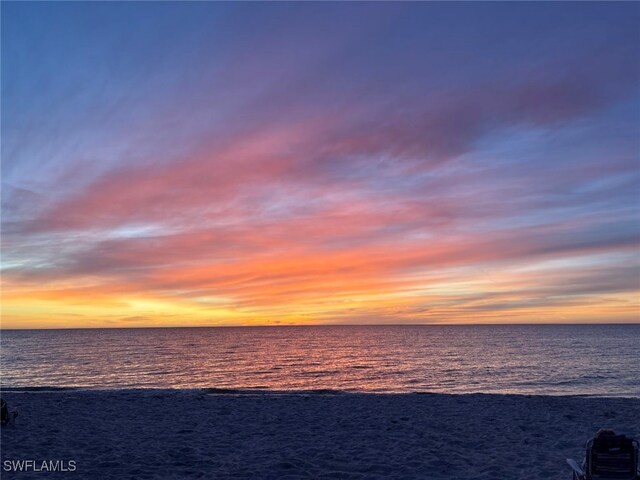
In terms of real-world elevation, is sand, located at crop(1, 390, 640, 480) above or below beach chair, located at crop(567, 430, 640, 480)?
below

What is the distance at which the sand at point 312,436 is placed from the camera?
384 inches

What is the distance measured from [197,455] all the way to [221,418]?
4.69m

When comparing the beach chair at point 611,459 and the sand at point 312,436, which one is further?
the sand at point 312,436

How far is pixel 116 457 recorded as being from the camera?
10.6 metres

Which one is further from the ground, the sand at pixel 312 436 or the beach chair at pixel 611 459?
the beach chair at pixel 611 459

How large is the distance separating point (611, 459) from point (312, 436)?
7.18 metres

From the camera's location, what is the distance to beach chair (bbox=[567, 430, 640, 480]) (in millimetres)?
7660

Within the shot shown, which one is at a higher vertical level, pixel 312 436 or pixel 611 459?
pixel 611 459

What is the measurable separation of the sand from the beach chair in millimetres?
1718

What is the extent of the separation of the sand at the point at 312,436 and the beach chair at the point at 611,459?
67.6 inches

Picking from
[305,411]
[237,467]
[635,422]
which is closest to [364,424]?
[305,411]

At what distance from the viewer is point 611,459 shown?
25.4 feet

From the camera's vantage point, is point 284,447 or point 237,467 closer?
point 237,467

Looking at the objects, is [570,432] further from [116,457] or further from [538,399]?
[116,457]
